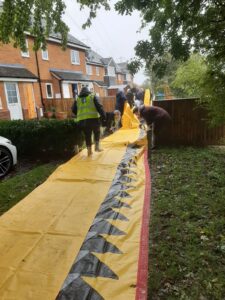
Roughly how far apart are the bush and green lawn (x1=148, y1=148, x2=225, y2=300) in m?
2.64

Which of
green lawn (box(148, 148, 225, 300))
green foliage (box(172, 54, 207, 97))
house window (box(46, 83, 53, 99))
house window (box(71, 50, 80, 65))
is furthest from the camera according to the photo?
house window (box(71, 50, 80, 65))

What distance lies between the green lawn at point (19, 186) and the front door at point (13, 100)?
1297 centimetres

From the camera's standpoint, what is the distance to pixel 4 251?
114 inches

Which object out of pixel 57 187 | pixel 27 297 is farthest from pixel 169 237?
pixel 57 187

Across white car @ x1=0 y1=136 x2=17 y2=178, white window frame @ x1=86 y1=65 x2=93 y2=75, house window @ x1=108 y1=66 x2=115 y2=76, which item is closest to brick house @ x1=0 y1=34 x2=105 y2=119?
white car @ x1=0 y1=136 x2=17 y2=178

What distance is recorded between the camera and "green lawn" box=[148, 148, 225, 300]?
8.41 feet

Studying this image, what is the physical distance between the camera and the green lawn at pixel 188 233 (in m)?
2.56

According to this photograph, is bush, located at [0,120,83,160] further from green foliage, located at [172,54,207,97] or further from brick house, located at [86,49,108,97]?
brick house, located at [86,49,108,97]

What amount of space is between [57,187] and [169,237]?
2.27 metres

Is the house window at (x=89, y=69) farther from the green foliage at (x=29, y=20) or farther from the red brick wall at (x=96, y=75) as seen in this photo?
the green foliage at (x=29, y=20)

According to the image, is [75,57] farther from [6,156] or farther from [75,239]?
[75,239]

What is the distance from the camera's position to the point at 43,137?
24.3 ft

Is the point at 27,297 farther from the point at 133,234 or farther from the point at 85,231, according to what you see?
the point at 133,234

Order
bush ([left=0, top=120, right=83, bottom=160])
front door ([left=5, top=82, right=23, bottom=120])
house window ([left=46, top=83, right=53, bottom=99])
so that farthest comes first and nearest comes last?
house window ([left=46, top=83, right=53, bottom=99])
front door ([left=5, top=82, right=23, bottom=120])
bush ([left=0, top=120, right=83, bottom=160])
